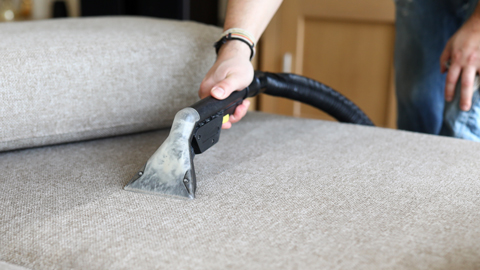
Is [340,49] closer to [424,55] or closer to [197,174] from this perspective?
[424,55]

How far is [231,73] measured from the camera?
2.79 feet

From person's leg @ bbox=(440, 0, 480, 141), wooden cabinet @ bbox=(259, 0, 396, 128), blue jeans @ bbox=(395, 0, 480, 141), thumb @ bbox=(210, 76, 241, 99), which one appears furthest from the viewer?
wooden cabinet @ bbox=(259, 0, 396, 128)

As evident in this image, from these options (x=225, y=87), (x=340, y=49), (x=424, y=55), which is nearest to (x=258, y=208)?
(x=225, y=87)

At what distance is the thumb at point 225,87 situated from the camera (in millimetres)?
763

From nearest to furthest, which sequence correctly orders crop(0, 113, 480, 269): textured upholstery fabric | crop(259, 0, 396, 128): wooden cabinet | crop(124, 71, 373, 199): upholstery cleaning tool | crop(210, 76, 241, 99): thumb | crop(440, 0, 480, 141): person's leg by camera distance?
1. crop(0, 113, 480, 269): textured upholstery fabric
2. crop(124, 71, 373, 199): upholstery cleaning tool
3. crop(210, 76, 241, 99): thumb
4. crop(440, 0, 480, 141): person's leg
5. crop(259, 0, 396, 128): wooden cabinet

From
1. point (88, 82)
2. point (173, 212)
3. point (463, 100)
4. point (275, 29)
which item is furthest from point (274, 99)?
point (173, 212)

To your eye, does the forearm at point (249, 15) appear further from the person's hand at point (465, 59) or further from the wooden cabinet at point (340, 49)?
the wooden cabinet at point (340, 49)

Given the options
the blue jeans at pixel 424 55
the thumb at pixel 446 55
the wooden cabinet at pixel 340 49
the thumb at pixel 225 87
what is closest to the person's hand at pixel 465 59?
the thumb at pixel 446 55

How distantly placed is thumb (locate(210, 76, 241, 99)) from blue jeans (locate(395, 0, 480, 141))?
0.64 metres

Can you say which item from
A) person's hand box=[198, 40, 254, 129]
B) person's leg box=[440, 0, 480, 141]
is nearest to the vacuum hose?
person's hand box=[198, 40, 254, 129]

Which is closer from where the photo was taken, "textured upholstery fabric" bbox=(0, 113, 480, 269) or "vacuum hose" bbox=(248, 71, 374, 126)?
"textured upholstery fabric" bbox=(0, 113, 480, 269)

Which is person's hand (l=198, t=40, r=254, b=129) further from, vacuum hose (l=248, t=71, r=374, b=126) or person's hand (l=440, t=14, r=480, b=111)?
person's hand (l=440, t=14, r=480, b=111)

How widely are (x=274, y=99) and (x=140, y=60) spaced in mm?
2087

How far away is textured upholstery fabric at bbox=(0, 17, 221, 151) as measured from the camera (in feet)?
2.62
